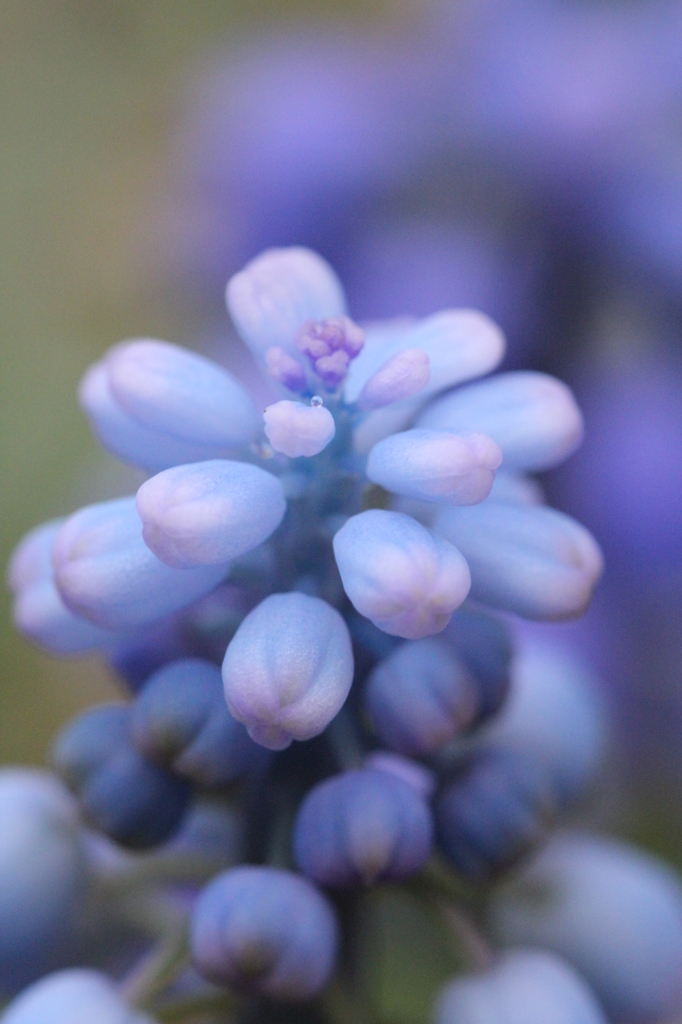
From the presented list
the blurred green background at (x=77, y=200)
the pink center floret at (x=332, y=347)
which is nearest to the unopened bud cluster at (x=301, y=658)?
the pink center floret at (x=332, y=347)

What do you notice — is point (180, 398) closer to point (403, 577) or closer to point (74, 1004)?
point (403, 577)

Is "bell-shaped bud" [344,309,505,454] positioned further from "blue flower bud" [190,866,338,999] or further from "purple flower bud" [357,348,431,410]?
"blue flower bud" [190,866,338,999]

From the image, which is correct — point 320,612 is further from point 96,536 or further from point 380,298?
point 380,298

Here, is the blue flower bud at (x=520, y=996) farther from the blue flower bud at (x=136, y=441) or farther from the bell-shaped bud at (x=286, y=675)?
the blue flower bud at (x=136, y=441)

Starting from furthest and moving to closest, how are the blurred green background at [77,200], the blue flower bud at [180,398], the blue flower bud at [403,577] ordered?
1. the blurred green background at [77,200]
2. the blue flower bud at [180,398]
3. the blue flower bud at [403,577]

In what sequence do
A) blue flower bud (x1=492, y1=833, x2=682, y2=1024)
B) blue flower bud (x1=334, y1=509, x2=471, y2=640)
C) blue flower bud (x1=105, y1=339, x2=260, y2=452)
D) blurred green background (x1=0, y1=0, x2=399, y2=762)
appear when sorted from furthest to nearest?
blurred green background (x1=0, y1=0, x2=399, y2=762), blue flower bud (x1=492, y1=833, x2=682, y2=1024), blue flower bud (x1=105, y1=339, x2=260, y2=452), blue flower bud (x1=334, y1=509, x2=471, y2=640)

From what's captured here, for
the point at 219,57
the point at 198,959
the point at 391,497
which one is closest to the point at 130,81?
the point at 219,57

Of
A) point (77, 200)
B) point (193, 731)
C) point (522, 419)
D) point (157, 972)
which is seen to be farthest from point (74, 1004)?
point (77, 200)

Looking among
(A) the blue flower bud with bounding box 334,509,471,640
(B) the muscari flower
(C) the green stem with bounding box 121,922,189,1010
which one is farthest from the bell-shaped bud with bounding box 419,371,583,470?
(C) the green stem with bounding box 121,922,189,1010
